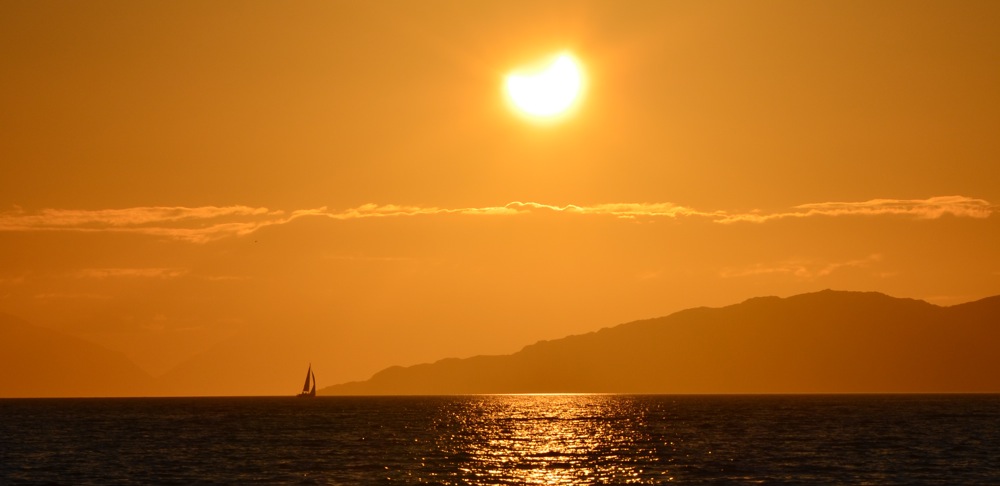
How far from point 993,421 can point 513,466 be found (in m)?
111

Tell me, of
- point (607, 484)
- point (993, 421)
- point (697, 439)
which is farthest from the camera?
point (993, 421)

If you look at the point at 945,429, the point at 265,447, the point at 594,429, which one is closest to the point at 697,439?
the point at 594,429

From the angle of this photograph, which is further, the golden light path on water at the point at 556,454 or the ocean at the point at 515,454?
the golden light path on water at the point at 556,454

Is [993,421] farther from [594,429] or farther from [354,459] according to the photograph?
[354,459]

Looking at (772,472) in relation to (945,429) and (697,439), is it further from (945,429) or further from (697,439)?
(945,429)

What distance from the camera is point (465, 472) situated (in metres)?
90.4

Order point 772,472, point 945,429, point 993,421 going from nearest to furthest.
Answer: point 772,472 → point 945,429 → point 993,421

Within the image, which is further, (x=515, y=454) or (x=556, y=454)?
(x=515, y=454)

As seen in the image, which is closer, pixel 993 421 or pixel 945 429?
pixel 945 429

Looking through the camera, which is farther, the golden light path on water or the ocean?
the golden light path on water

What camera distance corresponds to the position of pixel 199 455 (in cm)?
10888

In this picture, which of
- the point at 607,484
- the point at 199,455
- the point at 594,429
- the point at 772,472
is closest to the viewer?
the point at 607,484

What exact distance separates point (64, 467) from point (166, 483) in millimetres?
18362

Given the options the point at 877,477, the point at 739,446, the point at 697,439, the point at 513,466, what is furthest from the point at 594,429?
the point at 877,477
